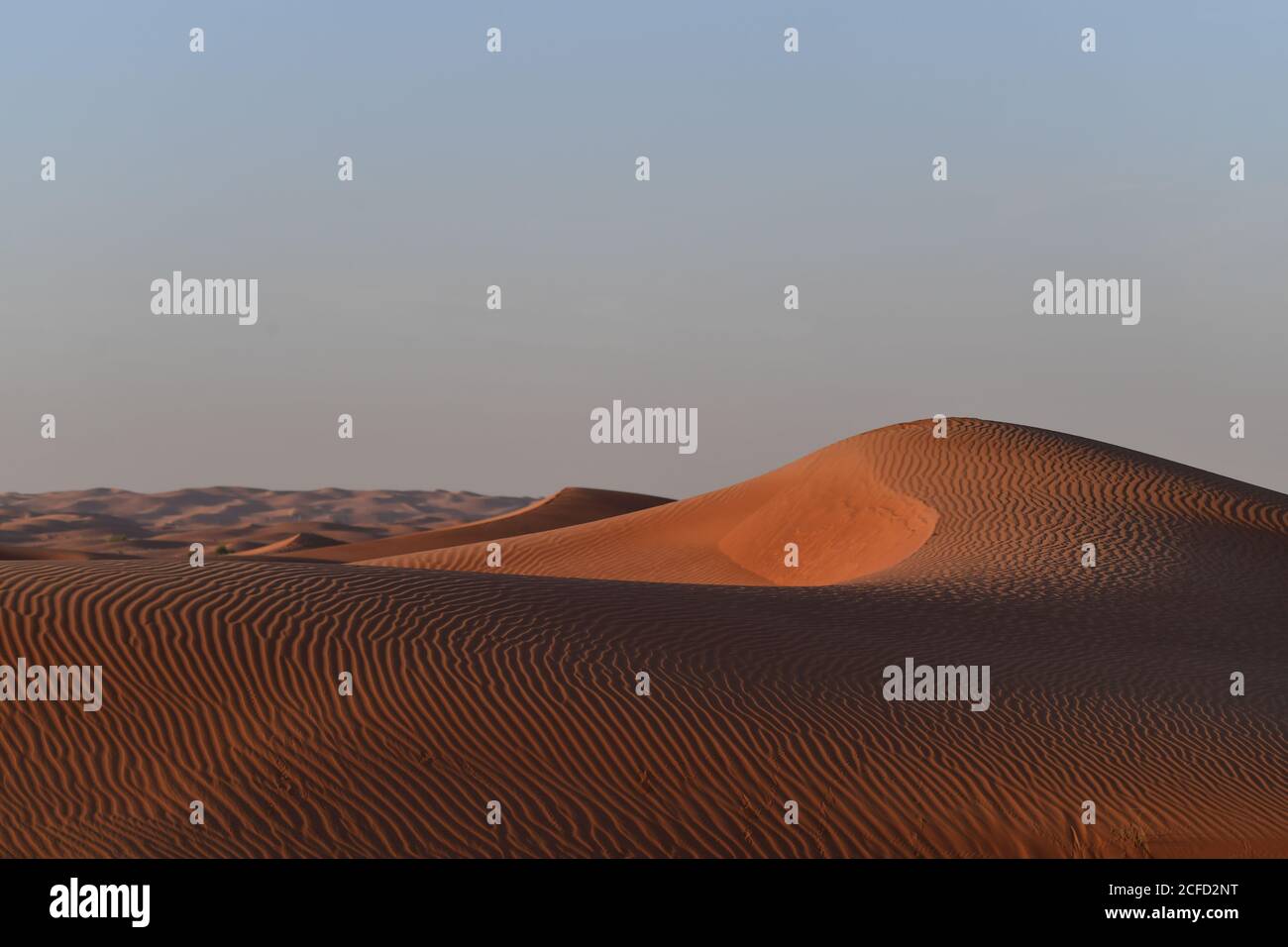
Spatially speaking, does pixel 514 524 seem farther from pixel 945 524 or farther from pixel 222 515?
pixel 222 515

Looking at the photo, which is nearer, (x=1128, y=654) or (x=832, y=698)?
(x=832, y=698)

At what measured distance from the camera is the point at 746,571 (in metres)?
33.2

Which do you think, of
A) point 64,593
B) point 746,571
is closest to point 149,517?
point 746,571

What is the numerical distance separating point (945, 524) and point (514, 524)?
77.5ft

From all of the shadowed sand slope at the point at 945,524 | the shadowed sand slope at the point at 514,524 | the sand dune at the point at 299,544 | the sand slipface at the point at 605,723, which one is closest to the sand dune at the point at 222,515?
the sand dune at the point at 299,544

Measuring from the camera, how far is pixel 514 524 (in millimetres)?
50562

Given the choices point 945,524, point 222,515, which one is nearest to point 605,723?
point 945,524

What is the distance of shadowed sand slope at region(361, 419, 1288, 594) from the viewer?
27.1 meters

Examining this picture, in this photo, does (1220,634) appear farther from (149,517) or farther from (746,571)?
(149,517)

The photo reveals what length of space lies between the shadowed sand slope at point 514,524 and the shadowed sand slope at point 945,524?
4765 mm

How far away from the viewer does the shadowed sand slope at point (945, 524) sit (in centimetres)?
2708

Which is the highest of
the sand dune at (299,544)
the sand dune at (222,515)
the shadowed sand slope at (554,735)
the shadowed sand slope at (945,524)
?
the sand dune at (222,515)

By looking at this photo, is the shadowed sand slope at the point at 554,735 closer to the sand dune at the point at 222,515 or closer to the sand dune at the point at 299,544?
the sand dune at the point at 299,544
